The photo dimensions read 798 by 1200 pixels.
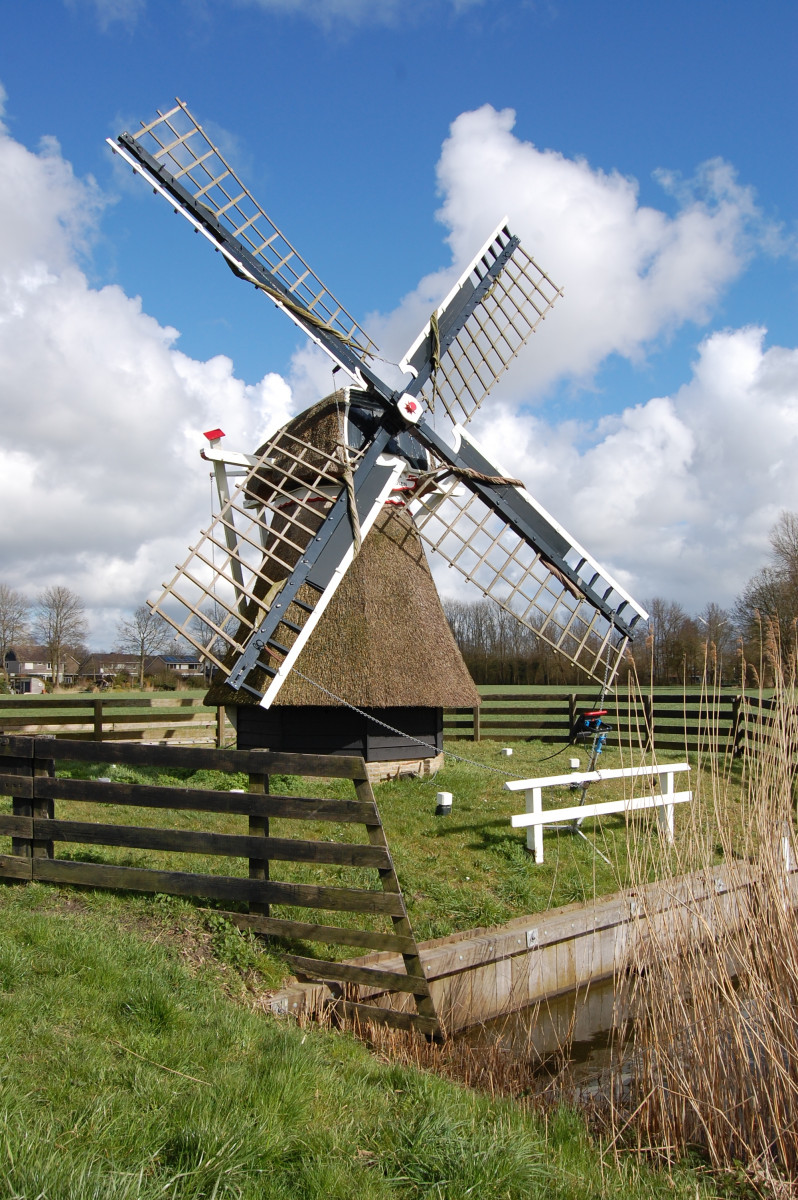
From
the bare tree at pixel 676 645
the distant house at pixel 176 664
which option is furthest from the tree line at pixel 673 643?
the distant house at pixel 176 664

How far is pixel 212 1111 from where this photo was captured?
103 inches

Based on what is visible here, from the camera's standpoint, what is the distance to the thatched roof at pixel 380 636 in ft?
29.0

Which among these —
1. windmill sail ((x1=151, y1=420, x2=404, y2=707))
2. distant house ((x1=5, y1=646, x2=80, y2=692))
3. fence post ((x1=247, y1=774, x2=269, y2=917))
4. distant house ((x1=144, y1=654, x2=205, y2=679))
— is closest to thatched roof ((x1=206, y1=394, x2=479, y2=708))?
windmill sail ((x1=151, y1=420, x2=404, y2=707))

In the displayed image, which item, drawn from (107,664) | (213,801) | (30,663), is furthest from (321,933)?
(30,663)

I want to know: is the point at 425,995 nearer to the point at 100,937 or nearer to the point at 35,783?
the point at 100,937

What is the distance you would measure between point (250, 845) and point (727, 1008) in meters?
2.44

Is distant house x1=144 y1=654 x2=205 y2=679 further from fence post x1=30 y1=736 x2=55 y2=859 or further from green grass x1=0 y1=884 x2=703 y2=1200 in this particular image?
green grass x1=0 y1=884 x2=703 y2=1200

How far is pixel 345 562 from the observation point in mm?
8562

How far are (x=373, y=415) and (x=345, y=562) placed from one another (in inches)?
83.5

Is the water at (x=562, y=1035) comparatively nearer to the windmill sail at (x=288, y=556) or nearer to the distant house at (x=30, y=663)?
the windmill sail at (x=288, y=556)

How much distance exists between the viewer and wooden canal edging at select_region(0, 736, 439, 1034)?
4082 millimetres

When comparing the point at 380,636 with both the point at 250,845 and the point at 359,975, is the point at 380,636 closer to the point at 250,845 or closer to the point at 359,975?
the point at 250,845

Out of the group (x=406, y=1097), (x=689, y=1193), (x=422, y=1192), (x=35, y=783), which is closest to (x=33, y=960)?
(x=35, y=783)

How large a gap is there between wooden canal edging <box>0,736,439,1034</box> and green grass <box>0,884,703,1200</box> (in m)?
0.45
